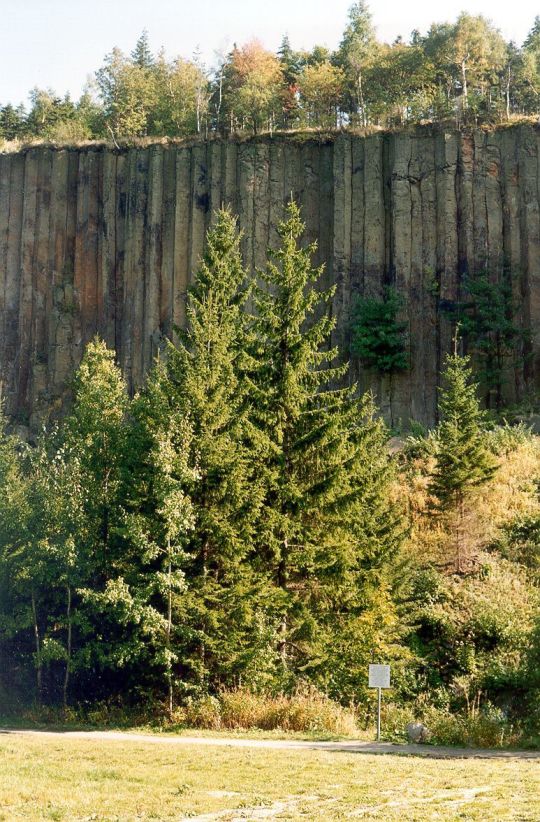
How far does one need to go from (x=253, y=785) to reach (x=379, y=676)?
7.45 meters

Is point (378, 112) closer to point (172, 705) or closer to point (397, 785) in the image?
point (172, 705)

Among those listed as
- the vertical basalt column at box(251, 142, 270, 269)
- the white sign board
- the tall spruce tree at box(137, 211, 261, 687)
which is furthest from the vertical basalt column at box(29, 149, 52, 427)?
the white sign board

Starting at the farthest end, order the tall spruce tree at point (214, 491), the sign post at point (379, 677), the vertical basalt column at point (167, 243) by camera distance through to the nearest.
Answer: the vertical basalt column at point (167, 243) → the tall spruce tree at point (214, 491) → the sign post at point (379, 677)

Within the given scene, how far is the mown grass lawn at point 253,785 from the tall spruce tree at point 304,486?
7746mm

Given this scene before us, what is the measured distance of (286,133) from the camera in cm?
5628

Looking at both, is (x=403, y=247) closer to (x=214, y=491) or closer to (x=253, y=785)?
(x=214, y=491)

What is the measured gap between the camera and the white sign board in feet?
66.4

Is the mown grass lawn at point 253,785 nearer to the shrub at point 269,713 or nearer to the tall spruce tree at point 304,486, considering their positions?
→ the shrub at point 269,713

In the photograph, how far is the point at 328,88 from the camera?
6278 cm

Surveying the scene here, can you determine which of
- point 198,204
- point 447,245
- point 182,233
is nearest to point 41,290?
point 182,233

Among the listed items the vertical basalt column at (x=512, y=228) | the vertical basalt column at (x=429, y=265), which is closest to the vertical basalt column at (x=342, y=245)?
the vertical basalt column at (x=429, y=265)

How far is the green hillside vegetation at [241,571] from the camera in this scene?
23.2m

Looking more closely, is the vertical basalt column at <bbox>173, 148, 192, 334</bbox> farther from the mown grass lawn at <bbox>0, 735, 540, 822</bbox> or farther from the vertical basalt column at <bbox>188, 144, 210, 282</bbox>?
the mown grass lawn at <bbox>0, 735, 540, 822</bbox>

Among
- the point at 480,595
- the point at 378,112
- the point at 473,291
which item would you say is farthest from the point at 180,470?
the point at 378,112
